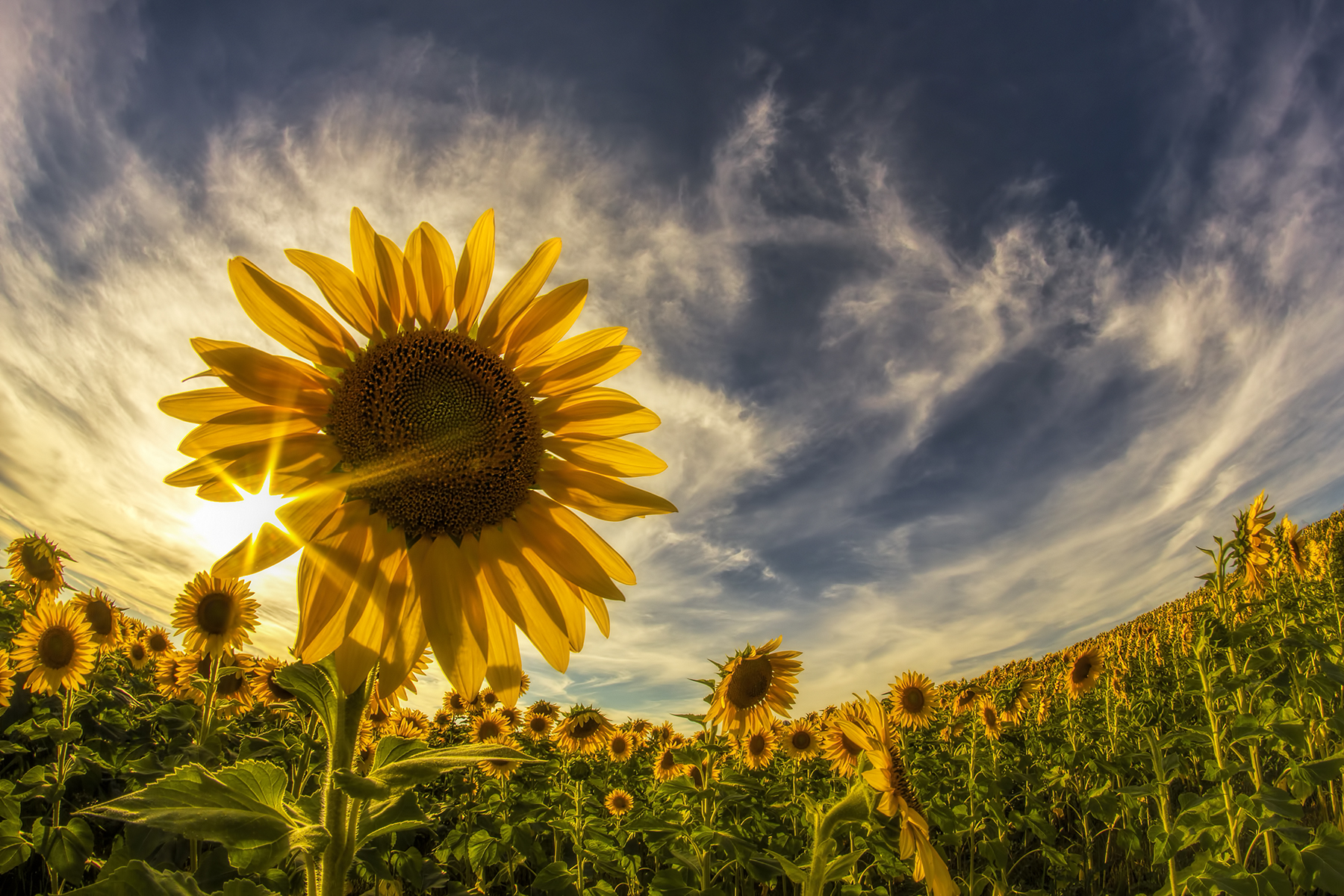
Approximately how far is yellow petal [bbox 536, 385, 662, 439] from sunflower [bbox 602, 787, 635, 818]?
281 inches

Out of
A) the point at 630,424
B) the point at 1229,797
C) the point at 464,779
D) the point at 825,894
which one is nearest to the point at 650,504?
the point at 630,424

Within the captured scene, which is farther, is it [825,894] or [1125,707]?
[1125,707]

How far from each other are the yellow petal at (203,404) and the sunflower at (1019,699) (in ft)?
34.0

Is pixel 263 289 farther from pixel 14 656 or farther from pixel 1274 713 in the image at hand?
pixel 1274 713

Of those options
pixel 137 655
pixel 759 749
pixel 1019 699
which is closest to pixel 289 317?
pixel 759 749

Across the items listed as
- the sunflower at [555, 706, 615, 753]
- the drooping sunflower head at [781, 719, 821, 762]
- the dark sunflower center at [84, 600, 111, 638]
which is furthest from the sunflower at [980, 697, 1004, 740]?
the dark sunflower center at [84, 600, 111, 638]

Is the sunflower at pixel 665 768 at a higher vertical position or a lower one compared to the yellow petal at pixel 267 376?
lower

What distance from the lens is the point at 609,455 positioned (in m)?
2.17

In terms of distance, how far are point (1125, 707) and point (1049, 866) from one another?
241 inches

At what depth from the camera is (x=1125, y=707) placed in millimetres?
11422

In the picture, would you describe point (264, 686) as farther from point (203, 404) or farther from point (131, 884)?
point (203, 404)

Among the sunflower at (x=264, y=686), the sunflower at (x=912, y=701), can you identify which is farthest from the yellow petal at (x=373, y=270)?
the sunflower at (x=912, y=701)

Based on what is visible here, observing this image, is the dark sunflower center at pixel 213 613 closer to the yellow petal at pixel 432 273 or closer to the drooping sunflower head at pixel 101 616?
the drooping sunflower head at pixel 101 616

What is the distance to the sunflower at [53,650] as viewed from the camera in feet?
20.9
